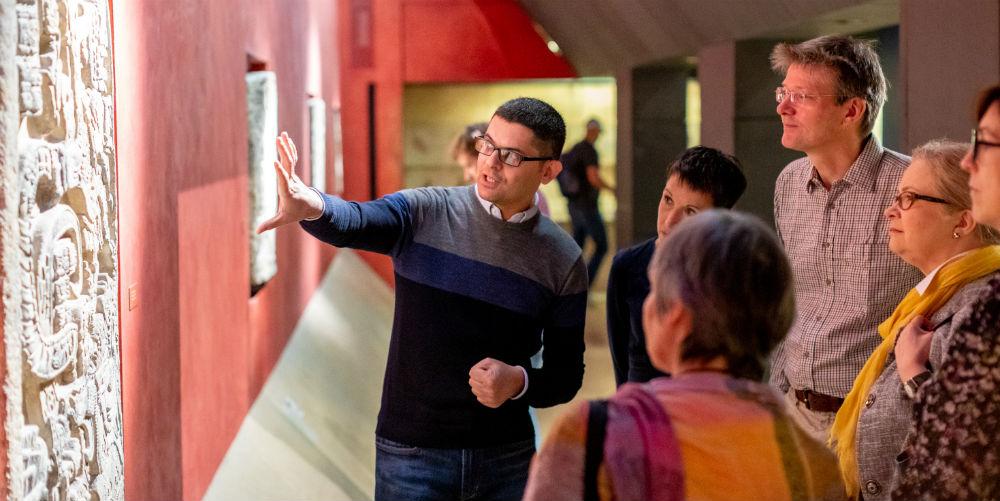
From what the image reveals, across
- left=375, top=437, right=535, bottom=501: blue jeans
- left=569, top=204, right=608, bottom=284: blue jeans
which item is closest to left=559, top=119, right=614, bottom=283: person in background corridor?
left=569, top=204, right=608, bottom=284: blue jeans

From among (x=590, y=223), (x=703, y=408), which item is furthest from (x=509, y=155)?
(x=590, y=223)

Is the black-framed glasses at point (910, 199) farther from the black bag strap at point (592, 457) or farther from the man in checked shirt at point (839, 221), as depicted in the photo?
the black bag strap at point (592, 457)

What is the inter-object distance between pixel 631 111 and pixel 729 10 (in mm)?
4545

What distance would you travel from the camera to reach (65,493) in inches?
98.1

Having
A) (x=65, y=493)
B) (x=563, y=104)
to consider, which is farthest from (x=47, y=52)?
(x=563, y=104)

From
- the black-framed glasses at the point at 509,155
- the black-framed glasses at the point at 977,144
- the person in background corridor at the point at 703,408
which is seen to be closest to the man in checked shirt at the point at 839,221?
the black-framed glasses at the point at 509,155

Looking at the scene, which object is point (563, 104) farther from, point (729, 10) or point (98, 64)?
point (98, 64)

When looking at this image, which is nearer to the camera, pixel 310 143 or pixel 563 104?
pixel 310 143

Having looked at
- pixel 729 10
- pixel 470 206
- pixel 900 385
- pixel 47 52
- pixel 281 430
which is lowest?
pixel 281 430

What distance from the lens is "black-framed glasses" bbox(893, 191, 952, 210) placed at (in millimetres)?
2570

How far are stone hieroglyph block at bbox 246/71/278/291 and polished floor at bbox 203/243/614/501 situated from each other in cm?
78

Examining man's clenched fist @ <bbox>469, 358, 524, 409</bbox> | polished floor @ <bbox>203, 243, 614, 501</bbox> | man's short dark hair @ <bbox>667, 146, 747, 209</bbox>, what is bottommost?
polished floor @ <bbox>203, 243, 614, 501</bbox>

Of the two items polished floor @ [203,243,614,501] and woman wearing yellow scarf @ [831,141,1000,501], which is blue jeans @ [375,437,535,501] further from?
polished floor @ [203,243,614,501]

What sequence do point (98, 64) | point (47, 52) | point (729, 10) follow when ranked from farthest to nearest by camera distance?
point (729, 10) → point (98, 64) → point (47, 52)
